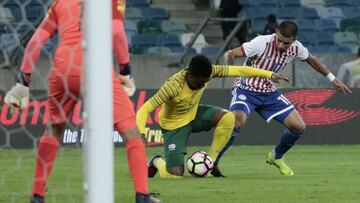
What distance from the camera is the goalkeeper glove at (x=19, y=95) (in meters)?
7.35

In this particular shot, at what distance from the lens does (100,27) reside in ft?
18.4

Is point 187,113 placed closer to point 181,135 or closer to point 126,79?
point 181,135

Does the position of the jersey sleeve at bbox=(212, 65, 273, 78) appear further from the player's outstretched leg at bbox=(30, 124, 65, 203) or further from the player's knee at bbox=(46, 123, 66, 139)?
the player's outstretched leg at bbox=(30, 124, 65, 203)

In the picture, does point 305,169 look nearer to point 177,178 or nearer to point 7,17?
point 177,178

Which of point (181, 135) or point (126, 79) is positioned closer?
point (126, 79)

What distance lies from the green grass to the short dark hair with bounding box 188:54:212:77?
1.07m

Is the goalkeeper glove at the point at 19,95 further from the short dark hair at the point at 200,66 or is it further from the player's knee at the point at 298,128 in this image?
the player's knee at the point at 298,128

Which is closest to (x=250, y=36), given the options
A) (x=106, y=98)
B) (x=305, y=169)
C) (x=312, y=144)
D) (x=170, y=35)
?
(x=170, y=35)

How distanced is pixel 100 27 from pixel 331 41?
1694 centimetres

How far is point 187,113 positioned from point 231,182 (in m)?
1.31

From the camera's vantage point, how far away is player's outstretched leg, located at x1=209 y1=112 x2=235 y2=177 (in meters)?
12.0

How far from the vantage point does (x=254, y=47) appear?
12836 mm

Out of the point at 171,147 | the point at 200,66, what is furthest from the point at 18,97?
the point at 171,147

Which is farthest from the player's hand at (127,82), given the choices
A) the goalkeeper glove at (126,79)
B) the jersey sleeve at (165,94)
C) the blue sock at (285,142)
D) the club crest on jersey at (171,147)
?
the blue sock at (285,142)
